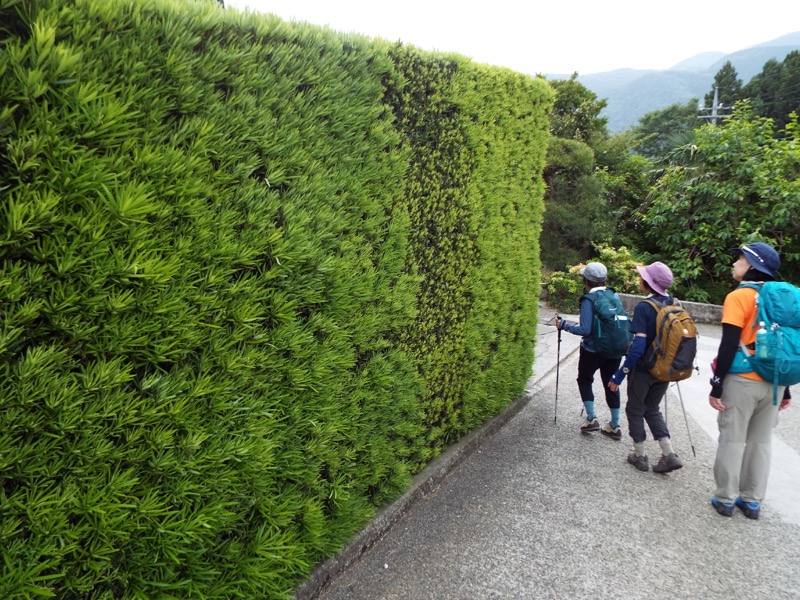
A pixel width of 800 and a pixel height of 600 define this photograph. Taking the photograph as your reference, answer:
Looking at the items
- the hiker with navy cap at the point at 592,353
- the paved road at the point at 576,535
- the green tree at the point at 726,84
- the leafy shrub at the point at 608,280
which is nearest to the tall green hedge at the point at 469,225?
the paved road at the point at 576,535

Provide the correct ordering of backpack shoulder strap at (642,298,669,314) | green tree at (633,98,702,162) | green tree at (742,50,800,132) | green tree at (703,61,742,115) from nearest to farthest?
backpack shoulder strap at (642,298,669,314)
green tree at (742,50,800,132)
green tree at (703,61,742,115)
green tree at (633,98,702,162)

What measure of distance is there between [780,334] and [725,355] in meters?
0.38

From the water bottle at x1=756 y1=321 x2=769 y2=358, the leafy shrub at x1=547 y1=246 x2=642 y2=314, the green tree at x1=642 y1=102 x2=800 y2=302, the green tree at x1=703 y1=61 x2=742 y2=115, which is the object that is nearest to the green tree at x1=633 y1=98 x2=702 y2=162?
the green tree at x1=703 y1=61 x2=742 y2=115

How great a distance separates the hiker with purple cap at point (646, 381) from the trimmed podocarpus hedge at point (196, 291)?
219 centimetres

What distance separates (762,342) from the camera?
3684 millimetres

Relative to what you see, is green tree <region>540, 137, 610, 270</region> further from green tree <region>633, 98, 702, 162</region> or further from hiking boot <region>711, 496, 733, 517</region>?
green tree <region>633, 98, 702, 162</region>

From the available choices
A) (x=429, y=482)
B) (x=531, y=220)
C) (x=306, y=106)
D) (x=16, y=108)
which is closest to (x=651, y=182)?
(x=531, y=220)

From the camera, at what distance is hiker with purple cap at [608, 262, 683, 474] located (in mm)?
4477

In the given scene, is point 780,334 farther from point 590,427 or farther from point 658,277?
point 590,427

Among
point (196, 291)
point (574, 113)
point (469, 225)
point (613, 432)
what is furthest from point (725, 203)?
point (196, 291)

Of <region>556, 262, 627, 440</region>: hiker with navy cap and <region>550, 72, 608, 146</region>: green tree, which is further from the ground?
<region>550, 72, 608, 146</region>: green tree

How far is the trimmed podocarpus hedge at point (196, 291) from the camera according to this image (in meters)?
1.59

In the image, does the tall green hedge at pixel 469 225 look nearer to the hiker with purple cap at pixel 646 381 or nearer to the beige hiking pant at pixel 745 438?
the hiker with purple cap at pixel 646 381

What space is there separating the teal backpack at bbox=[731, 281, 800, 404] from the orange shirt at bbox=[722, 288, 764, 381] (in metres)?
0.05
